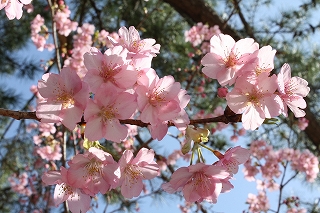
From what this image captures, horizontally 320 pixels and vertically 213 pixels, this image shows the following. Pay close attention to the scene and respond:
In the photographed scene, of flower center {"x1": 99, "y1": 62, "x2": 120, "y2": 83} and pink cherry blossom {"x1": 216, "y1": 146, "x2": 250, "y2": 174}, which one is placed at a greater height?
flower center {"x1": 99, "y1": 62, "x2": 120, "y2": 83}

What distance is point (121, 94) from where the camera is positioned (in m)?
0.94

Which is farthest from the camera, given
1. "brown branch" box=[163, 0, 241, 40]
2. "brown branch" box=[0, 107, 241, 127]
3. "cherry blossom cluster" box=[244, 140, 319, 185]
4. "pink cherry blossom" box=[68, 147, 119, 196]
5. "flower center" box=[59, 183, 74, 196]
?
"brown branch" box=[163, 0, 241, 40]

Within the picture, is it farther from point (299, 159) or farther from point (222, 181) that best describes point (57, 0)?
point (222, 181)

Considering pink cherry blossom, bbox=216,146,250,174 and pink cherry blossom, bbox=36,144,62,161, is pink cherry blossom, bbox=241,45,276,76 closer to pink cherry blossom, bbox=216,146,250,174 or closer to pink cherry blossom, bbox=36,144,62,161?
pink cherry blossom, bbox=216,146,250,174

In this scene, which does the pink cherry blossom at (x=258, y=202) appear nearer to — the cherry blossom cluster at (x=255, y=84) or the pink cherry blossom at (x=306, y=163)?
the pink cherry blossom at (x=306, y=163)

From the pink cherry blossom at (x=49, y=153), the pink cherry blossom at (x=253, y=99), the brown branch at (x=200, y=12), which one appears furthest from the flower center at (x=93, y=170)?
the brown branch at (x=200, y=12)

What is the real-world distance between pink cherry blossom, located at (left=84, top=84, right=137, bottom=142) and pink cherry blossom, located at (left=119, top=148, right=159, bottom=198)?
0.45 feet

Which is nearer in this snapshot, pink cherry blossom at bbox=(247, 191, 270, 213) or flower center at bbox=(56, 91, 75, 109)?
flower center at bbox=(56, 91, 75, 109)

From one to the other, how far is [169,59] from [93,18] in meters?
0.86

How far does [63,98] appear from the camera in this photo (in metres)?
0.98

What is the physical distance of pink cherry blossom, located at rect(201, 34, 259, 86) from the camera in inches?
39.6

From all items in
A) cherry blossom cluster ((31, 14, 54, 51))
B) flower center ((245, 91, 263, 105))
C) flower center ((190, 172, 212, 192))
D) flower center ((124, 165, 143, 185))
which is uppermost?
flower center ((245, 91, 263, 105))

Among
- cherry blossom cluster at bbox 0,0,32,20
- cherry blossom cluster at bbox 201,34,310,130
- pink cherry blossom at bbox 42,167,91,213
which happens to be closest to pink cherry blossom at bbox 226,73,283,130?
cherry blossom cluster at bbox 201,34,310,130

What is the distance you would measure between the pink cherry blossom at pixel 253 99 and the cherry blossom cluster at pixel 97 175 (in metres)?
0.27
